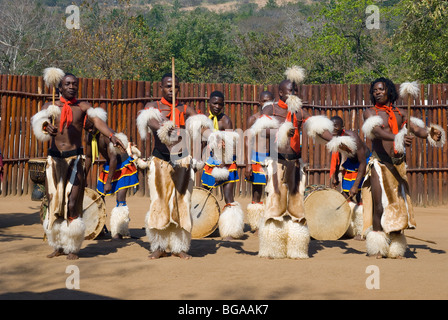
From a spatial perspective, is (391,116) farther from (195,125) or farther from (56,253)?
(56,253)

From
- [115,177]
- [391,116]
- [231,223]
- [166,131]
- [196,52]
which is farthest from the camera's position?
[196,52]

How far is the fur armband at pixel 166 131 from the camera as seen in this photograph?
6.96 meters

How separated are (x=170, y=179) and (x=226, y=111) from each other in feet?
25.3

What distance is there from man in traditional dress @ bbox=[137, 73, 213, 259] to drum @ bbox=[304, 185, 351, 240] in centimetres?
216

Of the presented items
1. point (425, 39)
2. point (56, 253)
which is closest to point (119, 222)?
point (56, 253)

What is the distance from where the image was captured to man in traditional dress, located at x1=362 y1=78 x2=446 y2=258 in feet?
23.5

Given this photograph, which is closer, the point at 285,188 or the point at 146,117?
the point at 146,117

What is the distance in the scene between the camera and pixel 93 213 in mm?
8602

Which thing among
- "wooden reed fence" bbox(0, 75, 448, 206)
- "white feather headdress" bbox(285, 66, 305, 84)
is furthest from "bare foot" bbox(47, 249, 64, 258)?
"wooden reed fence" bbox(0, 75, 448, 206)

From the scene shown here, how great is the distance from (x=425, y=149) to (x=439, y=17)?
584 centimetres

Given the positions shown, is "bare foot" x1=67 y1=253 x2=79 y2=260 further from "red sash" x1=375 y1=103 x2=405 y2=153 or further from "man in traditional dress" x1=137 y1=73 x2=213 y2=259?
"red sash" x1=375 y1=103 x2=405 y2=153

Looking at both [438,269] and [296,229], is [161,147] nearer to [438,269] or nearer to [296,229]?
[296,229]

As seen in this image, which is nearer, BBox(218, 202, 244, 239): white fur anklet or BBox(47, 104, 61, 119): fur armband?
BBox(47, 104, 61, 119): fur armband

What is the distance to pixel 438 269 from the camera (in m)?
6.48
